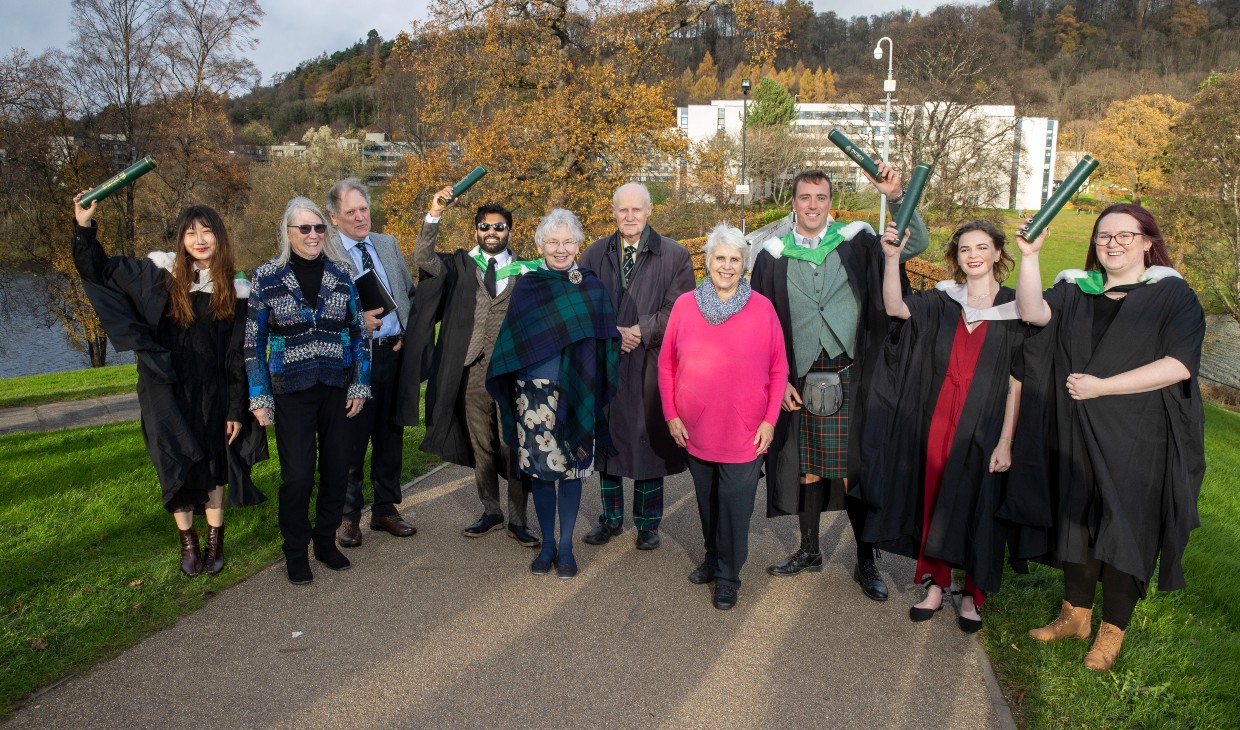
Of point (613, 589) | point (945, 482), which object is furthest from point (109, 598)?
point (945, 482)

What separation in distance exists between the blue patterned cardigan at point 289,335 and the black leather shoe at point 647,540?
2.05 m

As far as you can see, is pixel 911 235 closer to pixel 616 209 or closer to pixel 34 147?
pixel 616 209

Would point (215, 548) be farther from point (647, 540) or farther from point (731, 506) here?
point (731, 506)

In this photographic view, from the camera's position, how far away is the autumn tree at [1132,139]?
47.2 m

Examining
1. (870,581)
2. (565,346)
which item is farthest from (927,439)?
(565,346)

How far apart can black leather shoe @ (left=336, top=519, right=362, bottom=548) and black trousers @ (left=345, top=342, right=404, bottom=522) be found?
1.7 inches

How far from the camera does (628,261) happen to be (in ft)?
16.3

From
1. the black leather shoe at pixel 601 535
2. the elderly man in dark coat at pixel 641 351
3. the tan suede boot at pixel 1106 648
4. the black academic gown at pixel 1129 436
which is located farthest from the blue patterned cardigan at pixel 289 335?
the tan suede boot at pixel 1106 648

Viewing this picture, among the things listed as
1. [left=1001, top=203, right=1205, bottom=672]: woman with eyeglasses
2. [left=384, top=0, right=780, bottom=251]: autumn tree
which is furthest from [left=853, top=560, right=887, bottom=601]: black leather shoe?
[left=384, top=0, right=780, bottom=251]: autumn tree

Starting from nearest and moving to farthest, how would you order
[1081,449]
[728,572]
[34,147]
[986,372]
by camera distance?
[1081,449] < [986,372] < [728,572] < [34,147]

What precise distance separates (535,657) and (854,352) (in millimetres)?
2306

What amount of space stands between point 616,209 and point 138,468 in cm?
460

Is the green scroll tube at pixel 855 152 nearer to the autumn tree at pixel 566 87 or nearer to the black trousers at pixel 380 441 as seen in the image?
the black trousers at pixel 380 441

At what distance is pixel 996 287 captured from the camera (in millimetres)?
3873
